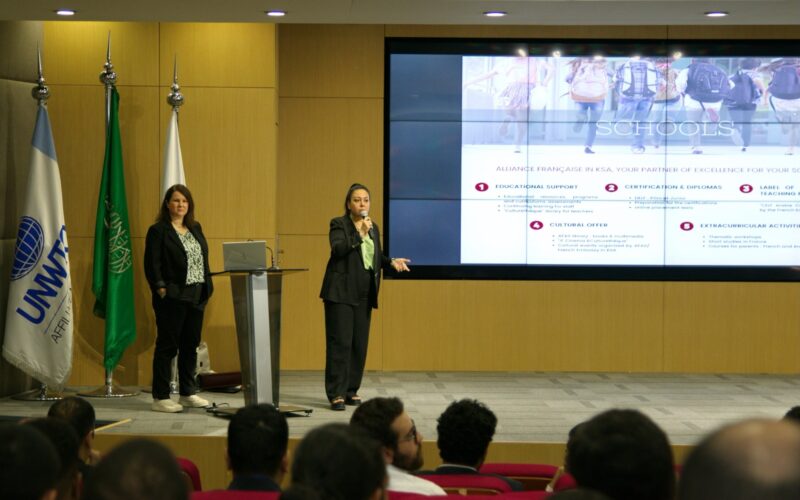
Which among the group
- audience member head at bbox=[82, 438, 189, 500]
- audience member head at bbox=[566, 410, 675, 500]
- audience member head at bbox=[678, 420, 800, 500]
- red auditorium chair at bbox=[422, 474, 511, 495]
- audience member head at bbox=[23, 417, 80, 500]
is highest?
audience member head at bbox=[678, 420, 800, 500]

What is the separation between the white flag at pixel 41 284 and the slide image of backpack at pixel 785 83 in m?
6.17

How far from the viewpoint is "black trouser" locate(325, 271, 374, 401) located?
781 cm

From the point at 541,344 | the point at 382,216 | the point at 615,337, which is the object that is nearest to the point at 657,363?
the point at 615,337

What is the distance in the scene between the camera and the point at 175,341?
768 cm

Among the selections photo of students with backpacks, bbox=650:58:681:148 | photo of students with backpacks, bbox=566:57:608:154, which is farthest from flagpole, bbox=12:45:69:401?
photo of students with backpacks, bbox=650:58:681:148

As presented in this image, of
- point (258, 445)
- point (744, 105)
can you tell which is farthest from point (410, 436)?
point (744, 105)

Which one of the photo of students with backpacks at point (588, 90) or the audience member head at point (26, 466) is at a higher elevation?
the photo of students with backpacks at point (588, 90)

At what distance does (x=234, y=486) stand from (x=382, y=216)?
699 cm

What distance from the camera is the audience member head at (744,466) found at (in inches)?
45.1

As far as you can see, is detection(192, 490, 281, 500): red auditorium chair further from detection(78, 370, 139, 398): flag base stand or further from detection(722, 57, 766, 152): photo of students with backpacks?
detection(722, 57, 766, 152): photo of students with backpacks

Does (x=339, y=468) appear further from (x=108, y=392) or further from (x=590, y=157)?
(x=590, y=157)

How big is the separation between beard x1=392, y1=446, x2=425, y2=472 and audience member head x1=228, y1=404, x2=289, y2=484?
26.8 inches

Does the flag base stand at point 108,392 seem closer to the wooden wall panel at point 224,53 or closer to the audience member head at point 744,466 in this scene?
the wooden wall panel at point 224,53

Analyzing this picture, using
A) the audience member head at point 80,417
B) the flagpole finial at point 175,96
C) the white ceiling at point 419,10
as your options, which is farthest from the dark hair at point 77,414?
the flagpole finial at point 175,96
